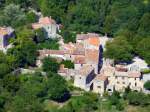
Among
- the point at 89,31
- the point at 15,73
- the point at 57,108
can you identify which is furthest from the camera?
the point at 89,31

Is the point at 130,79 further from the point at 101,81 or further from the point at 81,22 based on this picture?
the point at 81,22

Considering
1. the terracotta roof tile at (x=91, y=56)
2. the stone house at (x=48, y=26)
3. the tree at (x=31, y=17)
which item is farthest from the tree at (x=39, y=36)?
the terracotta roof tile at (x=91, y=56)

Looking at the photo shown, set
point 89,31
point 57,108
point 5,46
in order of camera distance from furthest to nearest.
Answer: point 89,31, point 5,46, point 57,108

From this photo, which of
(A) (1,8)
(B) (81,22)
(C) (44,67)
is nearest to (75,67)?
(C) (44,67)

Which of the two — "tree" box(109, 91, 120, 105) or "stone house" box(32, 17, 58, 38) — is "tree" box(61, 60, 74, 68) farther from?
"stone house" box(32, 17, 58, 38)

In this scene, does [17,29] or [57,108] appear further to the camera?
[17,29]

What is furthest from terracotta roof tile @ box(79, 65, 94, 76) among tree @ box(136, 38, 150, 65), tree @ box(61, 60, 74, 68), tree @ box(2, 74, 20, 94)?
tree @ box(136, 38, 150, 65)

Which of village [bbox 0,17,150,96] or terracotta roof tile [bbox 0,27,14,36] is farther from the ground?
terracotta roof tile [bbox 0,27,14,36]

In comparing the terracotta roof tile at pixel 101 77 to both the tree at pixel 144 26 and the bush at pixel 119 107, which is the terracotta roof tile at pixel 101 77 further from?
the tree at pixel 144 26
